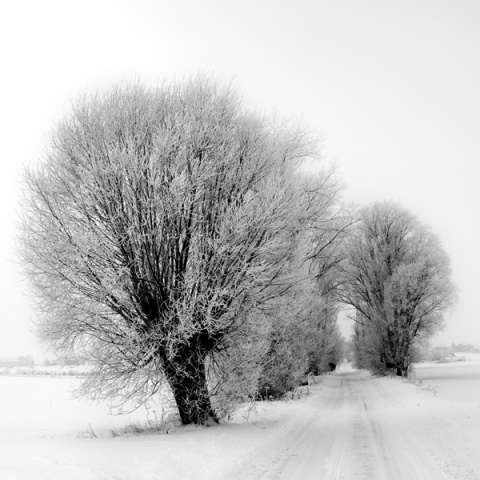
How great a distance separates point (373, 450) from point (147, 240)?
7145 mm

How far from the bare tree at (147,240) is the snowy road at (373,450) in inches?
135

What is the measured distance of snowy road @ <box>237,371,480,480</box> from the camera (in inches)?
329

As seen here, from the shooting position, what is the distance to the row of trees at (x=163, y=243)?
11289mm

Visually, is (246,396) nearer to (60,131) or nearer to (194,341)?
(194,341)

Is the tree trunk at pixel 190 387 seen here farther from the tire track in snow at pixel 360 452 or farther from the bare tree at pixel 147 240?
the tire track in snow at pixel 360 452

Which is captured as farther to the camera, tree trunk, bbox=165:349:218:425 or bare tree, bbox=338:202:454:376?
bare tree, bbox=338:202:454:376

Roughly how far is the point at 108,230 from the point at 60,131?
3.11 metres

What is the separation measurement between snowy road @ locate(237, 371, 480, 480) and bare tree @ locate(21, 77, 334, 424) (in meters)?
3.42

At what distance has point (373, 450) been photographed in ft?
34.0

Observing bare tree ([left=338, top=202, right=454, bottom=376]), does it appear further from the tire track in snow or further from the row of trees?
the row of trees

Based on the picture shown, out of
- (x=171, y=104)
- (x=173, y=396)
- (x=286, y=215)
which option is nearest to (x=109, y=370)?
(x=173, y=396)

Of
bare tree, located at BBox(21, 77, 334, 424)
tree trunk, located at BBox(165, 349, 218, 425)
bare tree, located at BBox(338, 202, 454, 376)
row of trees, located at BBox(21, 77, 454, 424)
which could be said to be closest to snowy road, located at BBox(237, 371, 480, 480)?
tree trunk, located at BBox(165, 349, 218, 425)

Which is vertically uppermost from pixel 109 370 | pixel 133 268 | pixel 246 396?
pixel 133 268

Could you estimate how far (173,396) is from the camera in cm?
1330
